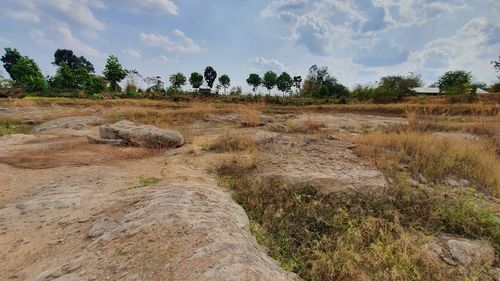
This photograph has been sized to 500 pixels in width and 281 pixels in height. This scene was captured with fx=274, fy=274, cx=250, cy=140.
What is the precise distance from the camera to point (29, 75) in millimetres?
40844

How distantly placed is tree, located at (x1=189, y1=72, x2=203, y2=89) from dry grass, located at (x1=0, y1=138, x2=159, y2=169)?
44222 millimetres

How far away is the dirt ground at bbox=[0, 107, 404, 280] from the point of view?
217cm

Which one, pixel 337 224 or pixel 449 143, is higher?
pixel 449 143

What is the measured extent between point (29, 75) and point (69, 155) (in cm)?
4641

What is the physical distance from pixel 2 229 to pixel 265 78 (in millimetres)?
49413

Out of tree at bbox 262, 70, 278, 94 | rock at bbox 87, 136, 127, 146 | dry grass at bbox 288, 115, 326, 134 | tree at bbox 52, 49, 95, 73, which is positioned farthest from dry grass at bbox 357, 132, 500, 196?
tree at bbox 52, 49, 95, 73

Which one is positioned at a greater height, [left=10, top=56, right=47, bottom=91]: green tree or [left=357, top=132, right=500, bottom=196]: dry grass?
[left=10, top=56, right=47, bottom=91]: green tree

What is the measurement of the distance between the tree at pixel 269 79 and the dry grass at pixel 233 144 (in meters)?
44.6

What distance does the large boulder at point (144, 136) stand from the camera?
7164 millimetres

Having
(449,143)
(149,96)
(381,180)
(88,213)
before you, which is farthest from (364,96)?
(88,213)

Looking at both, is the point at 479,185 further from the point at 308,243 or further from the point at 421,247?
the point at 308,243

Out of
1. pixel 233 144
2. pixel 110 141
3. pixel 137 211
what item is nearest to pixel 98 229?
pixel 137 211

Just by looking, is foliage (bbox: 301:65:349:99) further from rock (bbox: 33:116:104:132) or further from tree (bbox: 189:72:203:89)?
rock (bbox: 33:116:104:132)

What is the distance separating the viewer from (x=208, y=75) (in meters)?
53.3
